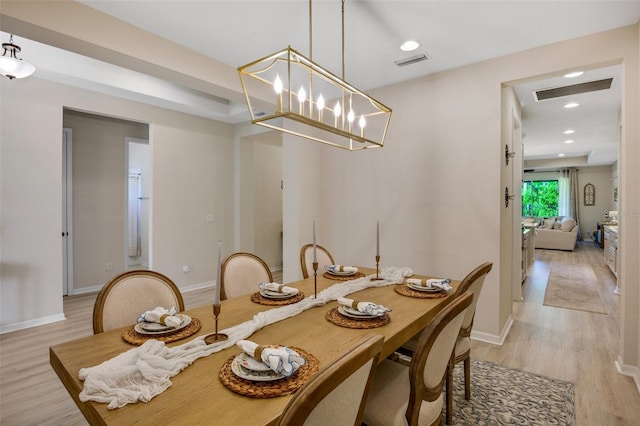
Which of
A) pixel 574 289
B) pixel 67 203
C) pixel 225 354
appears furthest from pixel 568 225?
pixel 67 203

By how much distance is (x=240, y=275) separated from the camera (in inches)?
89.4

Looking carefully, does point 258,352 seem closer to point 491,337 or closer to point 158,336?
point 158,336

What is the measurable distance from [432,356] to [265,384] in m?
0.63

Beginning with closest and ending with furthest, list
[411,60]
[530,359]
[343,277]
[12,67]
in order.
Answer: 1. [343,277]
2. [12,67]
3. [530,359]
4. [411,60]

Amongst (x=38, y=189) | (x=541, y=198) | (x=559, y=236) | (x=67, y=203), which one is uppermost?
(x=541, y=198)

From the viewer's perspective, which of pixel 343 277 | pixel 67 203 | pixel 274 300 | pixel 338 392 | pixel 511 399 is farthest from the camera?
pixel 67 203

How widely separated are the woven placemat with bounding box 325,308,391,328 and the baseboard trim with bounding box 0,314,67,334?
373 centimetres

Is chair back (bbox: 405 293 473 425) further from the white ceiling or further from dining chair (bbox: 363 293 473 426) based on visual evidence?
the white ceiling

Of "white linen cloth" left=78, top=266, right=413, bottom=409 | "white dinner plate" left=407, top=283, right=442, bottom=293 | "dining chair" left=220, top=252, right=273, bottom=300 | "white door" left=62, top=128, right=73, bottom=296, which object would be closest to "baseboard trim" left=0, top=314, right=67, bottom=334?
"white door" left=62, top=128, right=73, bottom=296

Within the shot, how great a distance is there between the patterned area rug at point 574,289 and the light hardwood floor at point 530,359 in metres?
0.15

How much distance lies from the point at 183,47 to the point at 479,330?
12.2 ft

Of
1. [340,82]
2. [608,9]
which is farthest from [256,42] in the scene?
[608,9]

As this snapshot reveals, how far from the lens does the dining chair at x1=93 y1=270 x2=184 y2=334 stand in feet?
5.07

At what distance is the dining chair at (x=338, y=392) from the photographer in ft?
2.15
